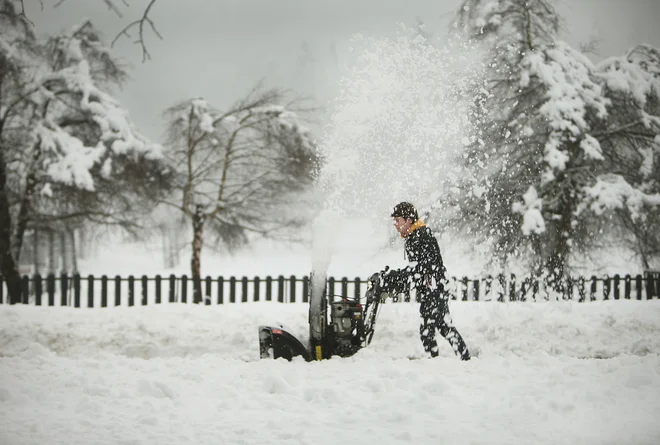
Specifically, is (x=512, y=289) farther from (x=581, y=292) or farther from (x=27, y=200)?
(x=27, y=200)

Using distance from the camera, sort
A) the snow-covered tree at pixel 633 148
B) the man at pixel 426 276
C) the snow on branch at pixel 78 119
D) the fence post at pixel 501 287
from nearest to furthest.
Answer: the man at pixel 426 276
the snow-covered tree at pixel 633 148
the fence post at pixel 501 287
the snow on branch at pixel 78 119

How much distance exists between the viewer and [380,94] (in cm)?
994

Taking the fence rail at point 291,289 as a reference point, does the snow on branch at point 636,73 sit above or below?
above

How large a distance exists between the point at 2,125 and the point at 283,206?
767 cm

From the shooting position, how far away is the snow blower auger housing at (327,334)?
5.66m

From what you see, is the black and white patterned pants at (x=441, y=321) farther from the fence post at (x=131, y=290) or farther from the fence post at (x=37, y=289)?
the fence post at (x=37, y=289)

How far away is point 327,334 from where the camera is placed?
5.74m

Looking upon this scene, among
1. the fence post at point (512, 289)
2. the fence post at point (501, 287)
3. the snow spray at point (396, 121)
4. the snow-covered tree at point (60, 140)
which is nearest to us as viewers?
the snow spray at point (396, 121)

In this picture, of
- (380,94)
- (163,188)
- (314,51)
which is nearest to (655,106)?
(380,94)

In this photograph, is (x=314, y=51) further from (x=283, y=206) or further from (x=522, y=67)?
(x=522, y=67)

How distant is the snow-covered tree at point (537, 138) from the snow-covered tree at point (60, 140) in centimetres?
830

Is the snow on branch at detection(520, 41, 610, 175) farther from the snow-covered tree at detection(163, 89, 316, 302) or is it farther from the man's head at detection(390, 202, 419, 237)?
the snow-covered tree at detection(163, 89, 316, 302)

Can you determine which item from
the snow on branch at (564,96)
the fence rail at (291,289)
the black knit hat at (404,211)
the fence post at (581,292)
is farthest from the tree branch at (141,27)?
the fence post at (581,292)

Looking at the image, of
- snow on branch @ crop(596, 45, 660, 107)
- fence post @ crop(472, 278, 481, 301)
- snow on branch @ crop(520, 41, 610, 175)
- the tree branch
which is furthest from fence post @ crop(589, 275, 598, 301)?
the tree branch
